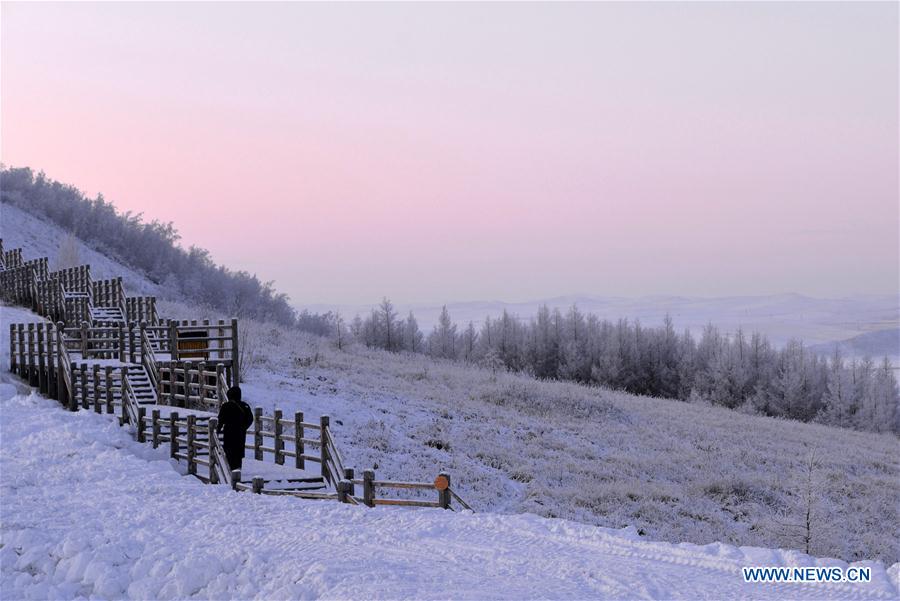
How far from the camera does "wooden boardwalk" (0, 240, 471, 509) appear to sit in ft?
54.3

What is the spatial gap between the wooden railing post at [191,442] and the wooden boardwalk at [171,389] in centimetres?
2

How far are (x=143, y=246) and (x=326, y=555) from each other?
8204cm

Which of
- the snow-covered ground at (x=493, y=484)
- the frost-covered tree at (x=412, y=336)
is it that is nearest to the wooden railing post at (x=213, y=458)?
the snow-covered ground at (x=493, y=484)

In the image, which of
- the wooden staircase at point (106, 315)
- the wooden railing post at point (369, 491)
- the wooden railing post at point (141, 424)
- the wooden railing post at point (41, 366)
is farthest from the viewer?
the wooden staircase at point (106, 315)

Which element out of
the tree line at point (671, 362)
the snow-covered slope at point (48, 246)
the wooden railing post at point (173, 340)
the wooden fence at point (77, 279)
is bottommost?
the tree line at point (671, 362)

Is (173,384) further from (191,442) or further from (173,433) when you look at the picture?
(191,442)

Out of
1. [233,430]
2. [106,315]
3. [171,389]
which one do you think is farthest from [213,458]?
[106,315]

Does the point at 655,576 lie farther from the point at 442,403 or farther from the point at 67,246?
the point at 67,246

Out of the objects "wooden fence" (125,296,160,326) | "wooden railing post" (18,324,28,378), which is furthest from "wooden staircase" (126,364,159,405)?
"wooden fence" (125,296,160,326)

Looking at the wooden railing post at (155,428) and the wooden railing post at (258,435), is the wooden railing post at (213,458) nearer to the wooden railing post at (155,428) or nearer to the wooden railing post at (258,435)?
the wooden railing post at (258,435)

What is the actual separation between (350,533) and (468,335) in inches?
4389

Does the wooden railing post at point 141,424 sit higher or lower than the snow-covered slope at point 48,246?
lower

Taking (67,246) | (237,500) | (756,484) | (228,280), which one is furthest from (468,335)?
(237,500)

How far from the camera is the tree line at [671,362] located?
275ft
